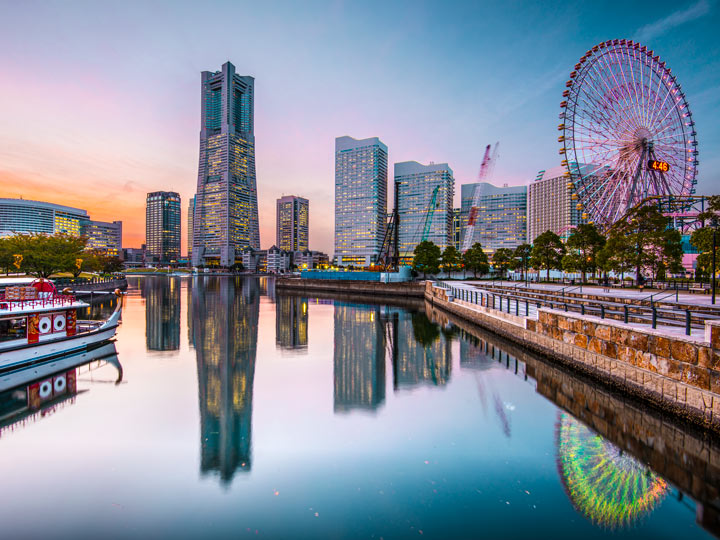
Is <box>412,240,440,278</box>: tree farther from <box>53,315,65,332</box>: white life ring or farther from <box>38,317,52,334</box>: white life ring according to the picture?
<box>38,317,52,334</box>: white life ring

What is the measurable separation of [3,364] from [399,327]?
103 feet

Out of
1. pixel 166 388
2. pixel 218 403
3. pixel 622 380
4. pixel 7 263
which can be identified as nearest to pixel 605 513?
pixel 622 380

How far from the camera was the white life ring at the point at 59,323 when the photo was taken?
24.0 m

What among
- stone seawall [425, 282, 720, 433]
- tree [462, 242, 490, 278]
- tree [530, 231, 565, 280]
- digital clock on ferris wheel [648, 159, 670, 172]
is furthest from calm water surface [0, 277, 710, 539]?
tree [462, 242, 490, 278]

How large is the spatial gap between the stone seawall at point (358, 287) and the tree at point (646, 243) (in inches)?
1501

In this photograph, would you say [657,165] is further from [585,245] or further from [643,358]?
[643,358]

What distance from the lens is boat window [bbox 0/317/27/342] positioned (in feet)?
70.1

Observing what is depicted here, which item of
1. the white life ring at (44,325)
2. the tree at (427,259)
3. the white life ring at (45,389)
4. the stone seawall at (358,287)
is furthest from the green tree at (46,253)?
the tree at (427,259)

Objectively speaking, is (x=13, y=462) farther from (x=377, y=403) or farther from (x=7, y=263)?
(x=7, y=263)

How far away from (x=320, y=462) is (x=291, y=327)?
2910cm

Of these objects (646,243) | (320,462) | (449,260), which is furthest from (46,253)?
(449,260)

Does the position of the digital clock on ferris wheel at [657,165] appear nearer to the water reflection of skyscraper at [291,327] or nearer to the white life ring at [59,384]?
the water reflection of skyscraper at [291,327]

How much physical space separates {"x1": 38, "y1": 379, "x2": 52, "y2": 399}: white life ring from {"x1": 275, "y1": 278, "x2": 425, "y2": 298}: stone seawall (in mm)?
64488

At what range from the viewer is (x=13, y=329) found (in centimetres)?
2236
